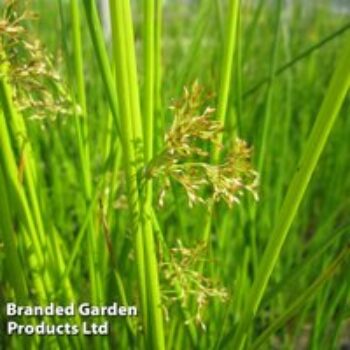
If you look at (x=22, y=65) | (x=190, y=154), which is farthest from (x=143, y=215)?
(x=22, y=65)

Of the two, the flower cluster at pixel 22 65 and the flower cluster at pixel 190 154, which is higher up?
the flower cluster at pixel 22 65

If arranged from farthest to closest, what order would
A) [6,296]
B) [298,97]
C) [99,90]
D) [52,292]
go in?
1. [298,97]
2. [99,90]
3. [6,296]
4. [52,292]

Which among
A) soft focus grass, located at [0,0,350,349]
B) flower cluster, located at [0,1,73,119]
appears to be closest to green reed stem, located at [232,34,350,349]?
soft focus grass, located at [0,0,350,349]

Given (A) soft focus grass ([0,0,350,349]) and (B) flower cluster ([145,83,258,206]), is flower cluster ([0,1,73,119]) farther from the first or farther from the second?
(B) flower cluster ([145,83,258,206])

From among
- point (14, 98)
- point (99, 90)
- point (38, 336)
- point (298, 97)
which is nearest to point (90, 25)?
point (14, 98)

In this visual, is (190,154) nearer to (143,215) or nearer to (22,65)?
(143,215)

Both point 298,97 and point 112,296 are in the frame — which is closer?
point 112,296

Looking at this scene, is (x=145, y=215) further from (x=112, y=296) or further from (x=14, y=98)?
(x=112, y=296)

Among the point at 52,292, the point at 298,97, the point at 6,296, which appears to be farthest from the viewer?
the point at 298,97

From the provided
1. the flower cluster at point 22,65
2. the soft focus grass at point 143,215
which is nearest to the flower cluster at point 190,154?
the soft focus grass at point 143,215

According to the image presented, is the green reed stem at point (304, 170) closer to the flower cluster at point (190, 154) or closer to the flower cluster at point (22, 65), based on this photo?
the flower cluster at point (190, 154)

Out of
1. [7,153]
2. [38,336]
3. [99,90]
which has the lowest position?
[38,336]
